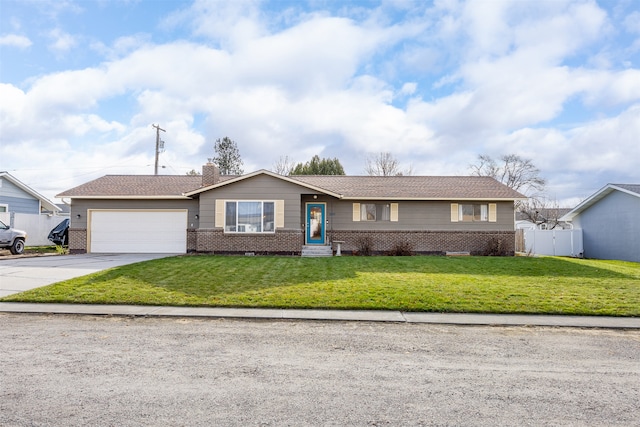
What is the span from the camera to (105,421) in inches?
133

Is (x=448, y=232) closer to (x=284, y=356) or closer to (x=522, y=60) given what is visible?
(x=522, y=60)

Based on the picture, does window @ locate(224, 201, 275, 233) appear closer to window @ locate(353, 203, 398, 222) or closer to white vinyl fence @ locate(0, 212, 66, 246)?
window @ locate(353, 203, 398, 222)

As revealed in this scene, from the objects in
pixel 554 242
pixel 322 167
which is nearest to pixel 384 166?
pixel 322 167

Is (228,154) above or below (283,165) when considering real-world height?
above

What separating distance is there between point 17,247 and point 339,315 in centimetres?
1895

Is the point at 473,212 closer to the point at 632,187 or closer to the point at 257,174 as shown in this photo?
the point at 632,187

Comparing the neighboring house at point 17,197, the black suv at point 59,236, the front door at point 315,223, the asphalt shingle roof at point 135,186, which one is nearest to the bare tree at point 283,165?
the asphalt shingle roof at point 135,186

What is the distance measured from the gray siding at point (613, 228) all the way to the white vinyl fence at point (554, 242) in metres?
0.68

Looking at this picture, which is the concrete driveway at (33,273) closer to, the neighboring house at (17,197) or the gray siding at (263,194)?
the gray siding at (263,194)

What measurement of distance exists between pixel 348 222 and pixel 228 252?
6022mm

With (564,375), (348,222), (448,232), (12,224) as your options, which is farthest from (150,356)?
(12,224)

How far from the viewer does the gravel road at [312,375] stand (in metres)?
3.55

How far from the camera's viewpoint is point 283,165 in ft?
146

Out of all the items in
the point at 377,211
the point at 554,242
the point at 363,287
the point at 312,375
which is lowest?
the point at 312,375
